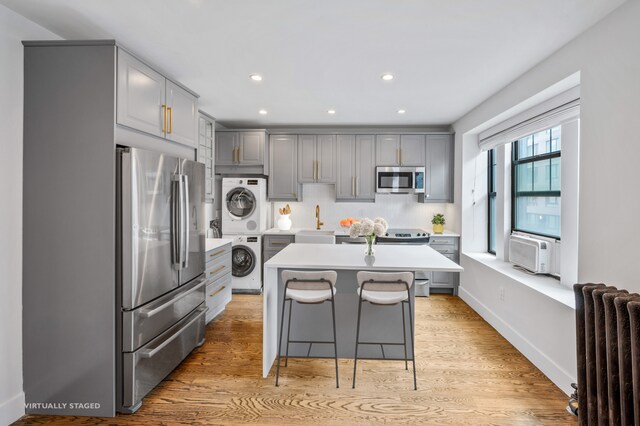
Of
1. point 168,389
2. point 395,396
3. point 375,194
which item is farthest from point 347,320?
point 375,194

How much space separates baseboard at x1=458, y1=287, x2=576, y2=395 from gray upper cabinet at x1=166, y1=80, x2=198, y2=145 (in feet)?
11.3

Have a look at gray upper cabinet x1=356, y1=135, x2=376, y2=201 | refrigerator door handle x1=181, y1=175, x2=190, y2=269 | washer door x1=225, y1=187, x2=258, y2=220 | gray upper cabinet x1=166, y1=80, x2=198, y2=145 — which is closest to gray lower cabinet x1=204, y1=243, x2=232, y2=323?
refrigerator door handle x1=181, y1=175, x2=190, y2=269

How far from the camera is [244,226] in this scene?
194 inches

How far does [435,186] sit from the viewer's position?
16.9 ft

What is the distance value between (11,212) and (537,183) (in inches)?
169

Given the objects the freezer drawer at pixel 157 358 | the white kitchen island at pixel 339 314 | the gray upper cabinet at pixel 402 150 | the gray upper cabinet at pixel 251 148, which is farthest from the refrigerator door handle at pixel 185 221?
the gray upper cabinet at pixel 402 150

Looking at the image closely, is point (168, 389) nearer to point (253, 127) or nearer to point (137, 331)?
point (137, 331)

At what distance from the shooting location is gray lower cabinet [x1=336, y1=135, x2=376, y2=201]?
518 cm

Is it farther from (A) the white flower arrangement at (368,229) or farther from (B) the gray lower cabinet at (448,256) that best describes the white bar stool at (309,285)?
(B) the gray lower cabinet at (448,256)

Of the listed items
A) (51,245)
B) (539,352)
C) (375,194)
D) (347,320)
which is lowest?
(539,352)

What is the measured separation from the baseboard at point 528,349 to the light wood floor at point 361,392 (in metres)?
0.05

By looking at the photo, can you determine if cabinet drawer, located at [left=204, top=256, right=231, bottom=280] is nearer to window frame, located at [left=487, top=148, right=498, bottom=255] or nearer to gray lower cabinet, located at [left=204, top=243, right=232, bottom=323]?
gray lower cabinet, located at [left=204, top=243, right=232, bottom=323]

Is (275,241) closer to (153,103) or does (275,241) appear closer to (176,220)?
(176,220)

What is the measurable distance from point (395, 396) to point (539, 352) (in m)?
1.32
